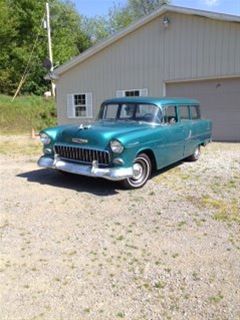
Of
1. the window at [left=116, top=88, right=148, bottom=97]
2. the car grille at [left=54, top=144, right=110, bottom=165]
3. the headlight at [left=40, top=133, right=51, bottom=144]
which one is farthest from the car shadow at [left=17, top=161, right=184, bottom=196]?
the window at [left=116, top=88, right=148, bottom=97]

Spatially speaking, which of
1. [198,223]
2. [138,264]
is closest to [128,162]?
[198,223]

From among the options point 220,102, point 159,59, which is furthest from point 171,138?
point 159,59

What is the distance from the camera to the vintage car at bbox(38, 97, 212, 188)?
6066 mm

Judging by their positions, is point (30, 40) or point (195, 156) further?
point (30, 40)

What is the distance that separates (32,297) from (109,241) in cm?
133

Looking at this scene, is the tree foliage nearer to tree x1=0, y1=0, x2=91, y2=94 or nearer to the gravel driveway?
tree x1=0, y1=0, x2=91, y2=94

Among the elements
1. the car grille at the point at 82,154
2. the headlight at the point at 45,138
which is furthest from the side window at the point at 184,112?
the headlight at the point at 45,138

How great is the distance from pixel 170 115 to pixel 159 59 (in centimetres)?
709

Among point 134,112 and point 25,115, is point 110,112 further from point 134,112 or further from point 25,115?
point 25,115

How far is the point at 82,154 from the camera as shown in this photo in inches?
251

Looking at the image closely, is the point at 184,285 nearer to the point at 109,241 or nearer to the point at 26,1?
the point at 109,241

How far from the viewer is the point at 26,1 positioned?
33.2m

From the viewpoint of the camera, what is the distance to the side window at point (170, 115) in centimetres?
731

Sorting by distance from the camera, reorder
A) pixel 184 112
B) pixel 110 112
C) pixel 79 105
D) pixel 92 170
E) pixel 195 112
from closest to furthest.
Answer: pixel 92 170
pixel 110 112
pixel 184 112
pixel 195 112
pixel 79 105
